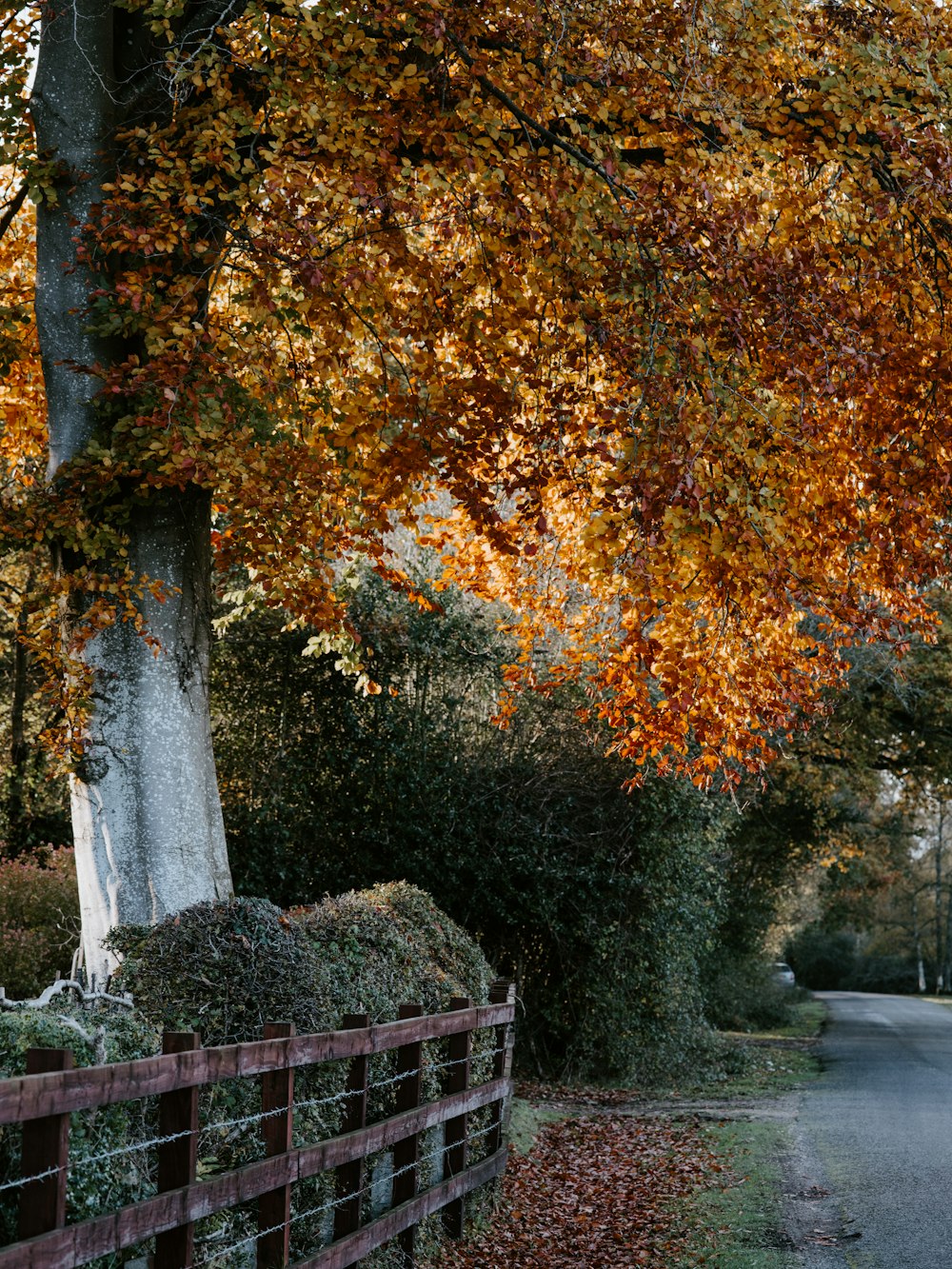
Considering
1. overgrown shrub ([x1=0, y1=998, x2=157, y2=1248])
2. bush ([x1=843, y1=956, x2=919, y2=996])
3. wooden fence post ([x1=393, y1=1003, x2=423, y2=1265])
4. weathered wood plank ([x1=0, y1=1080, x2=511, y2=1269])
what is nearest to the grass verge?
wooden fence post ([x1=393, y1=1003, x2=423, y2=1265])

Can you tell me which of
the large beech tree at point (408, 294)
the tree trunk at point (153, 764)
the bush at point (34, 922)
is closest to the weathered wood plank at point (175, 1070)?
the tree trunk at point (153, 764)

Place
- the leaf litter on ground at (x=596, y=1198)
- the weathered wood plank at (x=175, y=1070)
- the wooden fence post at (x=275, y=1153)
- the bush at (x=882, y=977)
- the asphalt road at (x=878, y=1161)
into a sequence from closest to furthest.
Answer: the weathered wood plank at (x=175, y=1070)
the wooden fence post at (x=275, y=1153)
the asphalt road at (x=878, y=1161)
the leaf litter on ground at (x=596, y=1198)
the bush at (x=882, y=977)

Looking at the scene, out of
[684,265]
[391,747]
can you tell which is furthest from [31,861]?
[684,265]

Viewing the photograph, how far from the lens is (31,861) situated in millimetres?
16609

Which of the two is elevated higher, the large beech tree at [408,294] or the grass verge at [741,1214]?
the large beech tree at [408,294]

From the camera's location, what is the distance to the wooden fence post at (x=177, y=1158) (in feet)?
14.9

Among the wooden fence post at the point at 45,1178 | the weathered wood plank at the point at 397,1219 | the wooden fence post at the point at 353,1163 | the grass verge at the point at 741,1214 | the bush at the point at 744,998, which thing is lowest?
the bush at the point at 744,998

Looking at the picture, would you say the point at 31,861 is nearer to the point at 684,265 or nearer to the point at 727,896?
the point at 684,265

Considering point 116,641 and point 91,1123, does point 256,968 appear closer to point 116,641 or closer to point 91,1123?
point 91,1123

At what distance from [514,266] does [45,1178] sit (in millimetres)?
8328

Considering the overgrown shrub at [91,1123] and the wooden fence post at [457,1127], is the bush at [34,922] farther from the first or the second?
the overgrown shrub at [91,1123]

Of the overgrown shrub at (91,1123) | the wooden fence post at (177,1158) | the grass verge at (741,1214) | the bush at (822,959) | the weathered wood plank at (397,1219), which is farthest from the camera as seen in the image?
the bush at (822,959)

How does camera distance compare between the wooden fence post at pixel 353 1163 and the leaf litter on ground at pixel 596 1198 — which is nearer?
the wooden fence post at pixel 353 1163

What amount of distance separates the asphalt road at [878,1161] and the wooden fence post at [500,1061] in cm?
213
